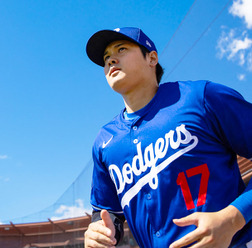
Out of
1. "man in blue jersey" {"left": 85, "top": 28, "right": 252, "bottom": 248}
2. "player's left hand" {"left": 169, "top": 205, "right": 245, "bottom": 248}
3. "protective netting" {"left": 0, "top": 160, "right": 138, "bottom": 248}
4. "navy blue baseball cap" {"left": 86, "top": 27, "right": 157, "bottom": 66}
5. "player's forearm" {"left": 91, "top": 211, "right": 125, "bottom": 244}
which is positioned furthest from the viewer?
"protective netting" {"left": 0, "top": 160, "right": 138, "bottom": 248}

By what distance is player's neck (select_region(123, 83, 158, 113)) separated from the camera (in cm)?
160

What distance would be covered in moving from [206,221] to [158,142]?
459 mm

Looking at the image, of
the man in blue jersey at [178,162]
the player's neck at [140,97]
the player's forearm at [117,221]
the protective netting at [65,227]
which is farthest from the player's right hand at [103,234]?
the protective netting at [65,227]

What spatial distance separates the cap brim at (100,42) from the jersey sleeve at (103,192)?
56 centimetres

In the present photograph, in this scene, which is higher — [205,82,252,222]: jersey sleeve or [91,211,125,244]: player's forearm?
[205,82,252,222]: jersey sleeve

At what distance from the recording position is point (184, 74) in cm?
417

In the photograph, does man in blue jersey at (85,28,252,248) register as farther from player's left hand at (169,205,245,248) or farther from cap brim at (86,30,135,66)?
cap brim at (86,30,135,66)

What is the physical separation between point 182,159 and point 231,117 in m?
0.27

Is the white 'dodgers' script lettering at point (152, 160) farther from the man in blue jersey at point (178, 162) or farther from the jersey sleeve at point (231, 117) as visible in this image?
the jersey sleeve at point (231, 117)

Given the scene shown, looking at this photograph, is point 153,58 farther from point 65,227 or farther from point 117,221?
point 65,227

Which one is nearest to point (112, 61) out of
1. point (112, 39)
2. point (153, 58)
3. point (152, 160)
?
point (112, 39)

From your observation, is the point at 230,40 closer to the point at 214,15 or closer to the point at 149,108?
the point at 214,15

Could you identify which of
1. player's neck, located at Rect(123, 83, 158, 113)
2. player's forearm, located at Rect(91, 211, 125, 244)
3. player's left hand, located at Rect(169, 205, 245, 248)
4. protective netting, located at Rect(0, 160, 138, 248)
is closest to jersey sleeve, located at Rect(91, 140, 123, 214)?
player's forearm, located at Rect(91, 211, 125, 244)

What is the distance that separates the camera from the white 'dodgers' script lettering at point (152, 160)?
50.2 inches
